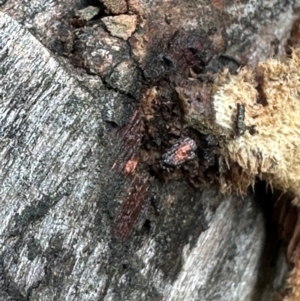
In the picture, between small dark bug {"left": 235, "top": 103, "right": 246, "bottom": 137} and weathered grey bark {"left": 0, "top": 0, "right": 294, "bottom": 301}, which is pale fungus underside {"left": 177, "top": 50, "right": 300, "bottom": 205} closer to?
small dark bug {"left": 235, "top": 103, "right": 246, "bottom": 137}

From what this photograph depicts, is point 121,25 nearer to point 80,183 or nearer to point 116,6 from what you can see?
point 116,6

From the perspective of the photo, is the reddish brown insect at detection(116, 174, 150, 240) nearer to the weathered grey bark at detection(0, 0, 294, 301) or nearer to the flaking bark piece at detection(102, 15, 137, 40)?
the weathered grey bark at detection(0, 0, 294, 301)

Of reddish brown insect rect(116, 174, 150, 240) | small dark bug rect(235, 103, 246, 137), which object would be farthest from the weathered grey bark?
small dark bug rect(235, 103, 246, 137)

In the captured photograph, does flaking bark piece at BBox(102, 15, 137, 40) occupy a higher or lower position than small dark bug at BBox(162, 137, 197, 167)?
higher

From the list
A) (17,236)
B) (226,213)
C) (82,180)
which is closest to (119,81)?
(82,180)

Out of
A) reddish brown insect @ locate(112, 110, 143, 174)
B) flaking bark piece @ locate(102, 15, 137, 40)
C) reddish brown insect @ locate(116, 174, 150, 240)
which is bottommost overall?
reddish brown insect @ locate(116, 174, 150, 240)

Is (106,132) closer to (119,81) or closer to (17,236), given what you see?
(119,81)

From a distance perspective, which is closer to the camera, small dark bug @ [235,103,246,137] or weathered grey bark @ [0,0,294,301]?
weathered grey bark @ [0,0,294,301]
